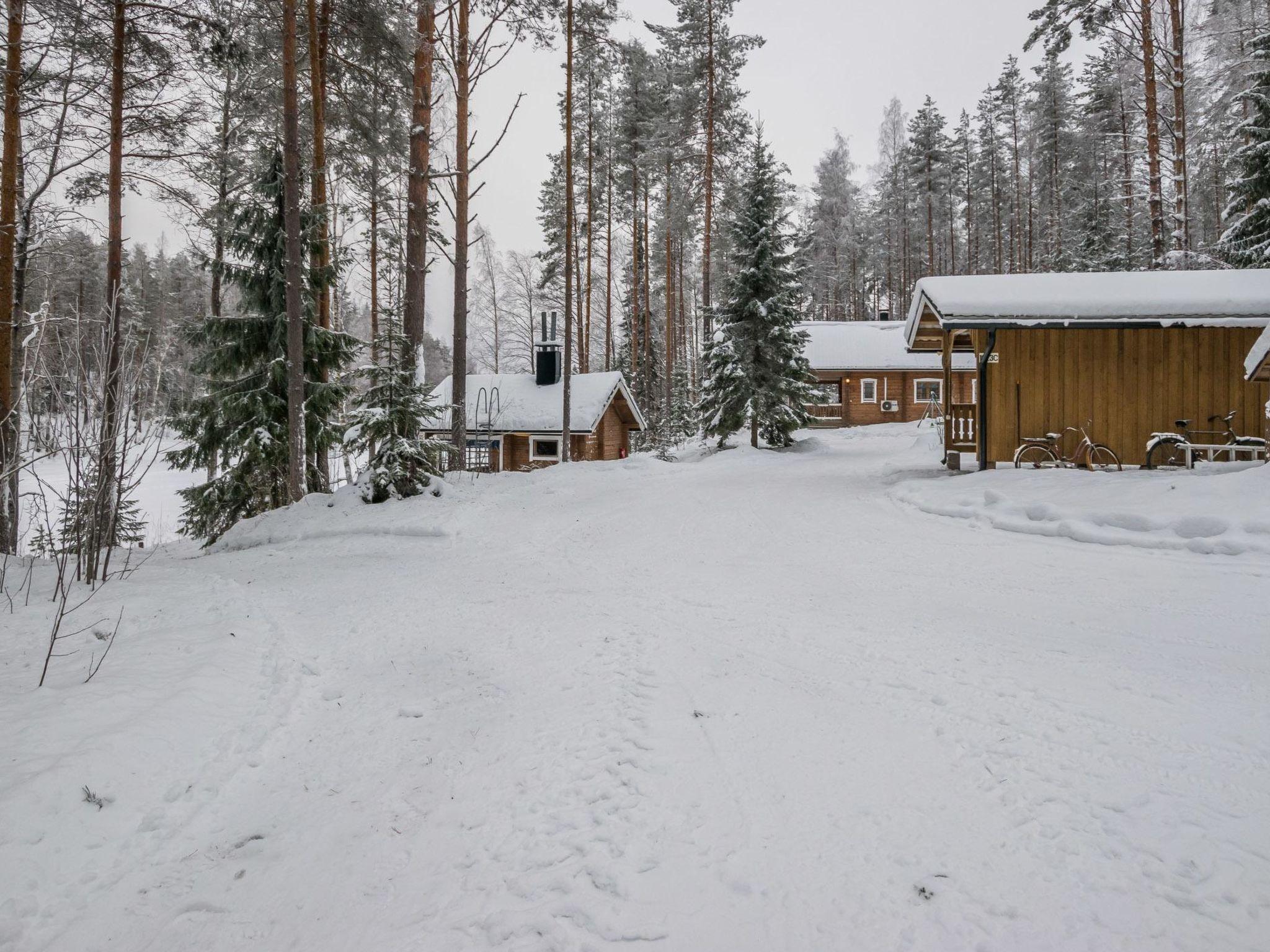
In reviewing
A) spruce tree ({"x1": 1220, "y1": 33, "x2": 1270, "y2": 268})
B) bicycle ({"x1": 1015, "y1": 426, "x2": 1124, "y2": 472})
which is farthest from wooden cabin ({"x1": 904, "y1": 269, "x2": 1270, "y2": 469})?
spruce tree ({"x1": 1220, "y1": 33, "x2": 1270, "y2": 268})

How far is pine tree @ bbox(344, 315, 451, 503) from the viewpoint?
9.37m

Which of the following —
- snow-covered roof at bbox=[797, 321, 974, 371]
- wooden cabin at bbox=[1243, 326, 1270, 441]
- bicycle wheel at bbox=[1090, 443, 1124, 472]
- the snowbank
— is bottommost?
the snowbank

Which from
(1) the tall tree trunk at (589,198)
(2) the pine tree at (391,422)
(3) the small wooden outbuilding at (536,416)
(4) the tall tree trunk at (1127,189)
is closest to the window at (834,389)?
(3) the small wooden outbuilding at (536,416)

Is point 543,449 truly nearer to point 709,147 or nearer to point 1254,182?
point 709,147

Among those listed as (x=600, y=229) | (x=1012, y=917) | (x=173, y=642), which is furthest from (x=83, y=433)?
(x=600, y=229)

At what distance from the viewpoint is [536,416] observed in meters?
21.7

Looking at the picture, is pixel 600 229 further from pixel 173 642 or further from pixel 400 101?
pixel 173 642

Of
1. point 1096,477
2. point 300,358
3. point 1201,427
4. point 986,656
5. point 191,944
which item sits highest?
point 300,358

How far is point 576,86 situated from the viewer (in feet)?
66.7

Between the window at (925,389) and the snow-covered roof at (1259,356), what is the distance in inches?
839

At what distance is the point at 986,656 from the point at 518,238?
44.4 meters

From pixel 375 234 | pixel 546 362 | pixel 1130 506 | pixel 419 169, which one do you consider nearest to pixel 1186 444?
pixel 1130 506

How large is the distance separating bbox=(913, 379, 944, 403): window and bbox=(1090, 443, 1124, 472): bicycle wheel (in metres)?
19.4

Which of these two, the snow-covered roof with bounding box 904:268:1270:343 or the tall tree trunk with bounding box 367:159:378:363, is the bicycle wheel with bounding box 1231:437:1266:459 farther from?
the tall tree trunk with bounding box 367:159:378:363
